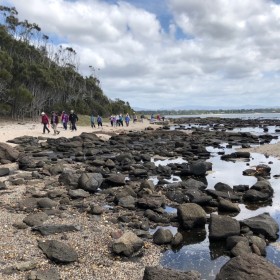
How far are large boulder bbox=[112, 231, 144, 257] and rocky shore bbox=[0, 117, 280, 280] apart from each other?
23mm

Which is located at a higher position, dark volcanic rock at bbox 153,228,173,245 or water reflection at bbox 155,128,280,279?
dark volcanic rock at bbox 153,228,173,245

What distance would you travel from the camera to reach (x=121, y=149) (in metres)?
29.6

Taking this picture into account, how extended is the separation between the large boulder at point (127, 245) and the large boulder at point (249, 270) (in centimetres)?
278

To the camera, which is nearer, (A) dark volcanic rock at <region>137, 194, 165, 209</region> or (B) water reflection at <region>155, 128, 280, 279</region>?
(B) water reflection at <region>155, 128, 280, 279</region>

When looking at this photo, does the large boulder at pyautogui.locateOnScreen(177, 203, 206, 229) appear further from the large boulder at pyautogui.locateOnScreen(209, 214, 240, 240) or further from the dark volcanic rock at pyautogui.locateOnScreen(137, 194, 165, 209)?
the dark volcanic rock at pyautogui.locateOnScreen(137, 194, 165, 209)

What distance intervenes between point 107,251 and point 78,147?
21.1 metres

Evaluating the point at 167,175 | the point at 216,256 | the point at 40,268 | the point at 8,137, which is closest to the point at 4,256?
the point at 40,268

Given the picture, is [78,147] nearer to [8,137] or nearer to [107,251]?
[8,137]

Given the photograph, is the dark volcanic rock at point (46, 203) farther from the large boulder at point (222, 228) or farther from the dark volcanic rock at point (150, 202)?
the large boulder at point (222, 228)

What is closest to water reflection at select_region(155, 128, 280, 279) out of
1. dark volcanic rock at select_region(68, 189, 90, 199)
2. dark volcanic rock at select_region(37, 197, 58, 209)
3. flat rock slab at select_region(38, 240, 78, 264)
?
→ flat rock slab at select_region(38, 240, 78, 264)

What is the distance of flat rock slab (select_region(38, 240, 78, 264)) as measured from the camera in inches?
308

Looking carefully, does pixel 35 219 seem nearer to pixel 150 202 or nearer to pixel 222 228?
pixel 150 202

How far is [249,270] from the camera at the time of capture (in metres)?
5.99

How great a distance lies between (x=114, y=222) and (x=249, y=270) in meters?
5.52
